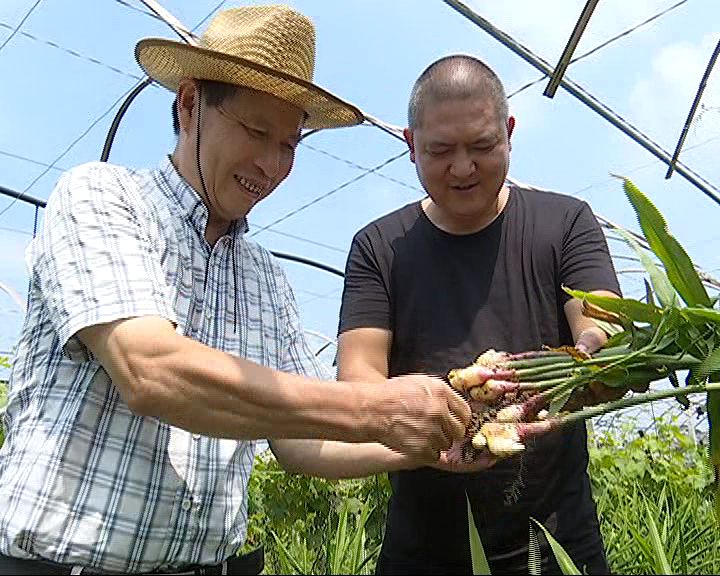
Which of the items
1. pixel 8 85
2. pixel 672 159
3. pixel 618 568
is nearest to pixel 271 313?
pixel 618 568

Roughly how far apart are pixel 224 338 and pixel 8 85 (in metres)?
4.85

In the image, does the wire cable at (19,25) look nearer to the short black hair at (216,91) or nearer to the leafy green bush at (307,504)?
the leafy green bush at (307,504)

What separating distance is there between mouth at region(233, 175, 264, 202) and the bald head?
36 cm

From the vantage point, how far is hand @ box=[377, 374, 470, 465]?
107 cm

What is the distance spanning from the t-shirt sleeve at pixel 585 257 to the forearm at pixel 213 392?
0.61 m

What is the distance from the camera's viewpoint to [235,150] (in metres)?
1.31

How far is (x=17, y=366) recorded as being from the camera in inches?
46.1

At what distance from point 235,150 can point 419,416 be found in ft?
1.71

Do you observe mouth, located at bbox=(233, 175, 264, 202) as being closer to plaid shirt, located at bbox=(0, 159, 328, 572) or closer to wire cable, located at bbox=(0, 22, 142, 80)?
plaid shirt, located at bbox=(0, 159, 328, 572)

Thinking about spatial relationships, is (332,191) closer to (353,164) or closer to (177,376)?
(353,164)

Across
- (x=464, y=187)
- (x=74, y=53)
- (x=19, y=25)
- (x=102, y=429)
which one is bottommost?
(x=102, y=429)

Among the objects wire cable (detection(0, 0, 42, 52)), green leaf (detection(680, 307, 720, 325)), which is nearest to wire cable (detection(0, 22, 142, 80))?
wire cable (detection(0, 0, 42, 52))

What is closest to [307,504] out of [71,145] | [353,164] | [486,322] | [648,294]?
[486,322]

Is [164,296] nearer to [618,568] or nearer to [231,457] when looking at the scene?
[231,457]
